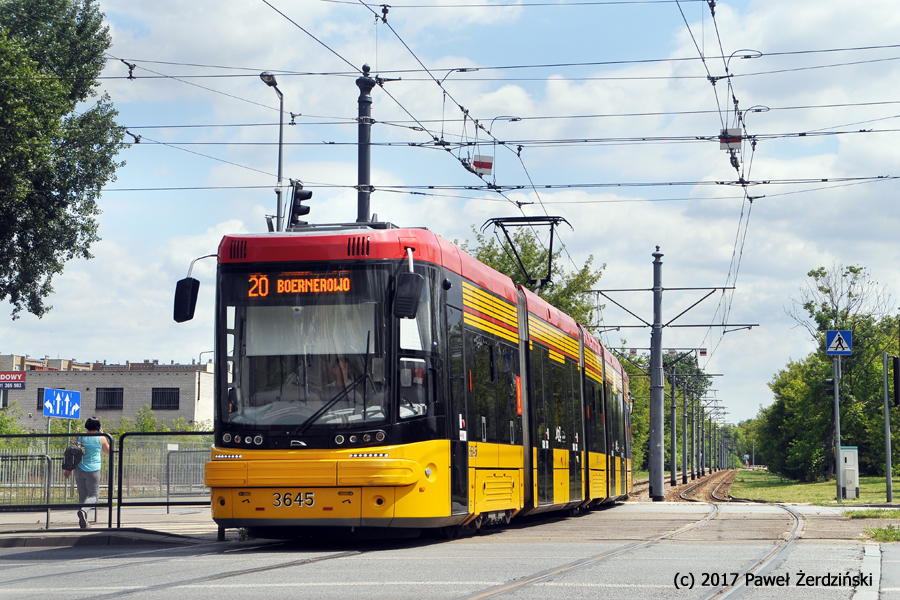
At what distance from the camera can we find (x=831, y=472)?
2173 inches

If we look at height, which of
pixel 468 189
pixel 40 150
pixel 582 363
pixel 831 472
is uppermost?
pixel 40 150

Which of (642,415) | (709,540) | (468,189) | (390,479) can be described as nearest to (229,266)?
(390,479)

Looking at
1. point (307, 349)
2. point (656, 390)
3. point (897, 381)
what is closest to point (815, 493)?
point (656, 390)

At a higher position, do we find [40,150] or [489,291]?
[40,150]

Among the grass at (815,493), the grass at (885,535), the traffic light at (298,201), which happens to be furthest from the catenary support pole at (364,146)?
the grass at (815,493)

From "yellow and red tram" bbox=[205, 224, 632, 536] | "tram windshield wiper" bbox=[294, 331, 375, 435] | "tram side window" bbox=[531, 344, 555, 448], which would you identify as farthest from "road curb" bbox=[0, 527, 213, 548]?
"tram side window" bbox=[531, 344, 555, 448]

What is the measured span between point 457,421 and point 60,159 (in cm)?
2336

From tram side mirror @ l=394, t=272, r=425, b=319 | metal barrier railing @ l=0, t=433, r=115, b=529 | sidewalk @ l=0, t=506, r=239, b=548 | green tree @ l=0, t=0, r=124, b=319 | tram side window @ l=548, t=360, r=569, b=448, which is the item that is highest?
green tree @ l=0, t=0, r=124, b=319

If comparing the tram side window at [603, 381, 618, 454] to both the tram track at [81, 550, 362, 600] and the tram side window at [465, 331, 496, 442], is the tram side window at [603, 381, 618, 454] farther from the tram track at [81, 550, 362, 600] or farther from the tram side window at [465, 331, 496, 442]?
the tram track at [81, 550, 362, 600]

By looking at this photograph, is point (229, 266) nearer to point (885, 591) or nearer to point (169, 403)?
point (885, 591)

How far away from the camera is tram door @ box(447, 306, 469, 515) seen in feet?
42.7

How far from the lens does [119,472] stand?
15977 millimetres

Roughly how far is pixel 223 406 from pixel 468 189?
1020 centimetres

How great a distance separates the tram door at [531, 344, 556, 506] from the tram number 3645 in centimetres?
518
